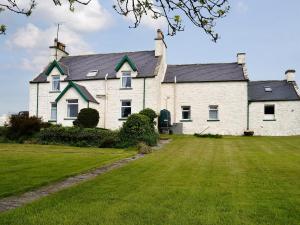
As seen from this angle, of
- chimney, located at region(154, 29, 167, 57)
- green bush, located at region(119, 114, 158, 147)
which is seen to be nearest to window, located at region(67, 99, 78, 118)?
chimney, located at region(154, 29, 167, 57)

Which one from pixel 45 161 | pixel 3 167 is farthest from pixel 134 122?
pixel 3 167

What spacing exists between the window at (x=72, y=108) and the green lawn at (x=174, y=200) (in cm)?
2169

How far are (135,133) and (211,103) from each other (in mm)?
12723

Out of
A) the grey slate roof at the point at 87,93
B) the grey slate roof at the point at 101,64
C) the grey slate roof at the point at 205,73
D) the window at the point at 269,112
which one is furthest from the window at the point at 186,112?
the grey slate roof at the point at 87,93

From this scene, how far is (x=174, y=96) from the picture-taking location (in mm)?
35000

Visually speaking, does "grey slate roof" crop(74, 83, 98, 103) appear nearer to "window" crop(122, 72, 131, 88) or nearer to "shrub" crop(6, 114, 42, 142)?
"window" crop(122, 72, 131, 88)

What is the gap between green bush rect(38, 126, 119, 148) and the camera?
24188 millimetres

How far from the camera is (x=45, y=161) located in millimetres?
15172

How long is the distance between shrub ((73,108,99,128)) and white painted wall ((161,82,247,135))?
781 cm

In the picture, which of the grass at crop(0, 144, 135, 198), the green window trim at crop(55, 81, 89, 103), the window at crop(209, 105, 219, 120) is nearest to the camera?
the grass at crop(0, 144, 135, 198)

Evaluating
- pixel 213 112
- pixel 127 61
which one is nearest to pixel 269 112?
pixel 213 112

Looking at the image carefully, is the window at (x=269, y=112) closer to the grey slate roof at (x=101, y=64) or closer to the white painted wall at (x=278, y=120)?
the white painted wall at (x=278, y=120)

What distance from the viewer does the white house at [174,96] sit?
33.4 meters

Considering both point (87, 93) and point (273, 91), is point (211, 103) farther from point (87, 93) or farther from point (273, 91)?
point (87, 93)
